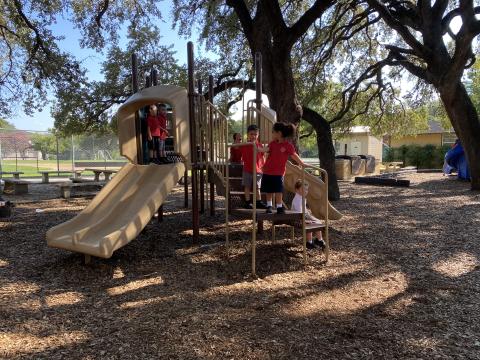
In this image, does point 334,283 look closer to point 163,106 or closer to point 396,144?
point 163,106

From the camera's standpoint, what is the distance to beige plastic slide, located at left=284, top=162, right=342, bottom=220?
230 inches

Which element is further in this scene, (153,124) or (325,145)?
(325,145)

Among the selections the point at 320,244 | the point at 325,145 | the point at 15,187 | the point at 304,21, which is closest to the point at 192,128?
the point at 320,244

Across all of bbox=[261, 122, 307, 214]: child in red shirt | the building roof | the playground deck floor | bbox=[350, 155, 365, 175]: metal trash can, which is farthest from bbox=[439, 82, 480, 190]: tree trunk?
the building roof

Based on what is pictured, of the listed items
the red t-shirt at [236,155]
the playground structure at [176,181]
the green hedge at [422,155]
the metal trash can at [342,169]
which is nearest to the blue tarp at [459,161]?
the metal trash can at [342,169]

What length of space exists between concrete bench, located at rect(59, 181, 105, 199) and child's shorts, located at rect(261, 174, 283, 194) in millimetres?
9367

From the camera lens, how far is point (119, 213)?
19.1 ft

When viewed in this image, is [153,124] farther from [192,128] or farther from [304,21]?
[304,21]

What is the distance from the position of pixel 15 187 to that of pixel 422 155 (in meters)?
25.7

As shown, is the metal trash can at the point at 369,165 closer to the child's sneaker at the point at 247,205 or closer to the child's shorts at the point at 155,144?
the child's shorts at the point at 155,144

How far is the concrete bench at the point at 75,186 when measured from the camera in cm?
1261

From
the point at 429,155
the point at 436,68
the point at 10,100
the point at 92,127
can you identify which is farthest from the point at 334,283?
the point at 429,155

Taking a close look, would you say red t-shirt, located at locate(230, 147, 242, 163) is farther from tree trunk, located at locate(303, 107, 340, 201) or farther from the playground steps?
tree trunk, located at locate(303, 107, 340, 201)

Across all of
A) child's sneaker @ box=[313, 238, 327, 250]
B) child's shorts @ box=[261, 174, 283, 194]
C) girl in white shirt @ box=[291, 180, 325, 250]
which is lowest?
child's sneaker @ box=[313, 238, 327, 250]
